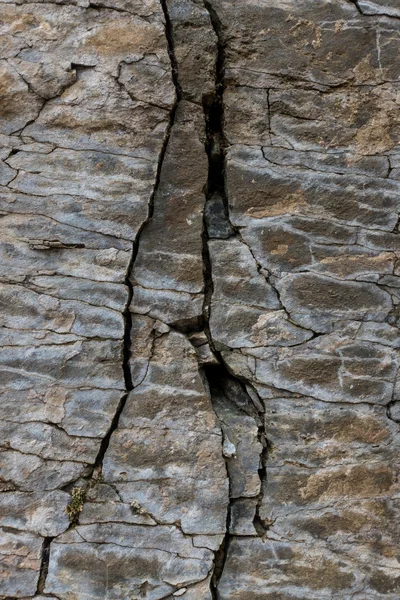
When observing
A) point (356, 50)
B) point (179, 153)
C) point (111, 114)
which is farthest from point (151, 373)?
point (356, 50)

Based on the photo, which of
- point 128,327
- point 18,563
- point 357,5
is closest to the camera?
point 18,563

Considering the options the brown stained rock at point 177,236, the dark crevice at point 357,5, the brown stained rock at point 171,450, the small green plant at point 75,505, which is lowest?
the small green plant at point 75,505

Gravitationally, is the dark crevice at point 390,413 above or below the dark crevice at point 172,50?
below

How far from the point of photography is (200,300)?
2.00m

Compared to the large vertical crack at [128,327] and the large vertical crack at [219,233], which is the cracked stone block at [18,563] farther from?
the large vertical crack at [219,233]

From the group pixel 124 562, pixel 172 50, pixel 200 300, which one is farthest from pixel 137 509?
pixel 172 50

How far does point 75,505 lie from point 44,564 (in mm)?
192

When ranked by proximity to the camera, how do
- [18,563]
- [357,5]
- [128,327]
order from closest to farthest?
1. [18,563]
2. [128,327]
3. [357,5]

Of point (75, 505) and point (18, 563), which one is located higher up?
point (75, 505)

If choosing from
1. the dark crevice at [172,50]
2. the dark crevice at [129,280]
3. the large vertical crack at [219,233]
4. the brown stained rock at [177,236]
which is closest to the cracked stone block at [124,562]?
the large vertical crack at [219,233]

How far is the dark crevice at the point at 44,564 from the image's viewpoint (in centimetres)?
183

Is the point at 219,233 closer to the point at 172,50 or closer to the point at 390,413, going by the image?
the point at 172,50

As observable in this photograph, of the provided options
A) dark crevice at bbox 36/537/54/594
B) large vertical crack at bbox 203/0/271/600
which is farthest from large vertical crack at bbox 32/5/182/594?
large vertical crack at bbox 203/0/271/600

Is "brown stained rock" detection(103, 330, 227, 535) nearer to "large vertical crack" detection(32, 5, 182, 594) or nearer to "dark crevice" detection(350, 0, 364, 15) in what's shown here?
"large vertical crack" detection(32, 5, 182, 594)
